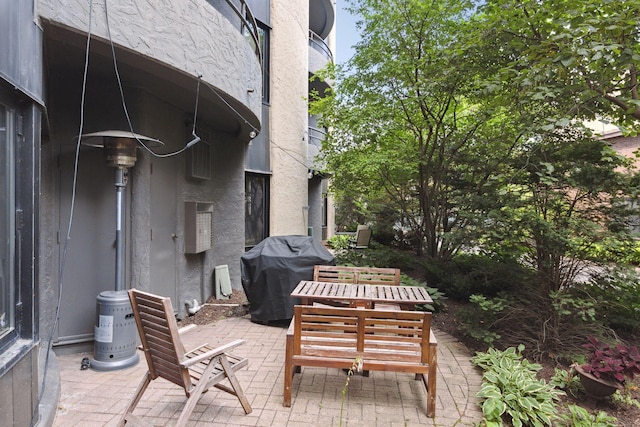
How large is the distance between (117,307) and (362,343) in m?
2.54

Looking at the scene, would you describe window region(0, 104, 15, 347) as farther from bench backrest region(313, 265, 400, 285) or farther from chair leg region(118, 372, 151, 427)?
bench backrest region(313, 265, 400, 285)

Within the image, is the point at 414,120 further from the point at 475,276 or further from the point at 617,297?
the point at 617,297

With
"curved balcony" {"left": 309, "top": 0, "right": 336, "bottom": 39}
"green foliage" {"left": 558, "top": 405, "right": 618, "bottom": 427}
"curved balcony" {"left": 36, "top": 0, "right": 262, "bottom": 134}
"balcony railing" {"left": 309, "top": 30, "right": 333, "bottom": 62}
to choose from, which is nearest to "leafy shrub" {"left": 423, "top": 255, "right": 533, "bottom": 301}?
"green foliage" {"left": 558, "top": 405, "right": 618, "bottom": 427}

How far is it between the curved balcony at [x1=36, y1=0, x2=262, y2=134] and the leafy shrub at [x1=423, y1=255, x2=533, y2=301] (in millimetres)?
4631

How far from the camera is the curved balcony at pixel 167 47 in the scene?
3.07m

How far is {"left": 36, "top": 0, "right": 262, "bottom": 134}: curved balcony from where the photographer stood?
10.1ft

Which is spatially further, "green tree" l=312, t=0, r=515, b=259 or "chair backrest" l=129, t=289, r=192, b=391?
"green tree" l=312, t=0, r=515, b=259

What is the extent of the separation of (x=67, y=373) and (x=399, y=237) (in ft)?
32.7

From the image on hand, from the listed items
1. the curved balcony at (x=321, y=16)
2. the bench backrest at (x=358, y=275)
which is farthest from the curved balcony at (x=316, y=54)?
the bench backrest at (x=358, y=275)

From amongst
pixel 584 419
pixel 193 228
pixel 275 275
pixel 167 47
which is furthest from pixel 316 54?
pixel 584 419

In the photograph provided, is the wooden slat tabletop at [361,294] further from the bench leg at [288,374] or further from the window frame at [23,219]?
the window frame at [23,219]

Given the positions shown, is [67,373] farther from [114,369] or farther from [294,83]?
[294,83]

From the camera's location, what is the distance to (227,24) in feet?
15.7

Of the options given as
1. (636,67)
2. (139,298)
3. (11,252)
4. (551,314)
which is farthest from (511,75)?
(11,252)
